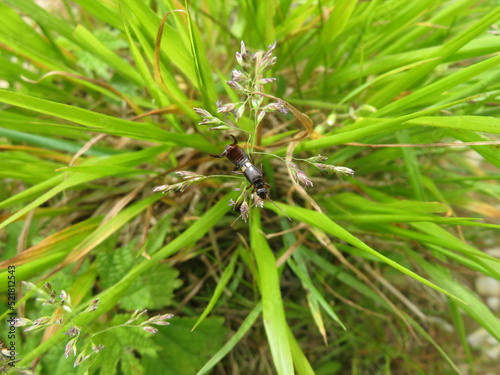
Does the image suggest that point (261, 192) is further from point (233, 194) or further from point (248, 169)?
point (233, 194)

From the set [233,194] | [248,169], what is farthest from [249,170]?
[233,194]

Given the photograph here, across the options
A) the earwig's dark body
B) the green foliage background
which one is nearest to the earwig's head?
the earwig's dark body

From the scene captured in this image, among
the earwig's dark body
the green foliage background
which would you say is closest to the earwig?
the earwig's dark body

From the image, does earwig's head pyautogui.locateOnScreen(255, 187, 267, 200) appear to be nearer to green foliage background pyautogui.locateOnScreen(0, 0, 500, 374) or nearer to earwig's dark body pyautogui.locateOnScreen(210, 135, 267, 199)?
earwig's dark body pyautogui.locateOnScreen(210, 135, 267, 199)

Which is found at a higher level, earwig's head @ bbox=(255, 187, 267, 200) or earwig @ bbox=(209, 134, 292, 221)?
earwig @ bbox=(209, 134, 292, 221)

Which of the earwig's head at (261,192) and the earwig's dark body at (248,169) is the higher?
the earwig's dark body at (248,169)

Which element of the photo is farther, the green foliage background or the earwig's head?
the green foliage background

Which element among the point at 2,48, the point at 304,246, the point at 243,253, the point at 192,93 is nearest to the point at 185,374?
the point at 243,253

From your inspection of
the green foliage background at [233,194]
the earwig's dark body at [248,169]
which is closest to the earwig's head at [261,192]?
the earwig's dark body at [248,169]

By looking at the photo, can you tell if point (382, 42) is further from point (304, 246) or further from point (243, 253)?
point (243, 253)

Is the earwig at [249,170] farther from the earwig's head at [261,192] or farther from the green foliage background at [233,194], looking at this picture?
the green foliage background at [233,194]
